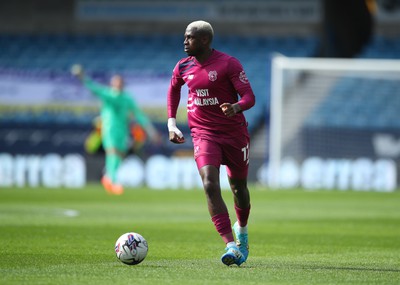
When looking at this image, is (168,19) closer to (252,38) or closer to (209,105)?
(252,38)

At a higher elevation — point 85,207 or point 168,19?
point 168,19

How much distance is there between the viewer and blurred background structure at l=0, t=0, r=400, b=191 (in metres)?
28.7

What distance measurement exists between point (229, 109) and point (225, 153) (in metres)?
0.67

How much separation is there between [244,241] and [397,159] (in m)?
16.7

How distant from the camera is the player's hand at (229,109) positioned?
26.5 feet

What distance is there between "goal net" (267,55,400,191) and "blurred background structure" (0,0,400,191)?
0.18 m

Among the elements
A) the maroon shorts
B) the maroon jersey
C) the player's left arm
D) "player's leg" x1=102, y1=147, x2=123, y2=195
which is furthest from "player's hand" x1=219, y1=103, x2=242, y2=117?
"player's leg" x1=102, y1=147, x2=123, y2=195

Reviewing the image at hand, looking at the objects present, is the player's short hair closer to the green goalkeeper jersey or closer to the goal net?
the green goalkeeper jersey

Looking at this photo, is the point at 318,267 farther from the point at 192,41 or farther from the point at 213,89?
the point at 192,41

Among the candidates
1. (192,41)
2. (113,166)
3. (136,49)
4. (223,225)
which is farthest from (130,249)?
(136,49)

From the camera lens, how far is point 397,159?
2488 centimetres

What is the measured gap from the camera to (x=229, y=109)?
8.09 meters

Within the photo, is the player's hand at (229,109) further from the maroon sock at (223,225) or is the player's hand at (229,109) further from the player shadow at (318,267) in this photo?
the player shadow at (318,267)

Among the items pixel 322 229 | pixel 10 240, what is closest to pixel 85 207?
pixel 322 229
